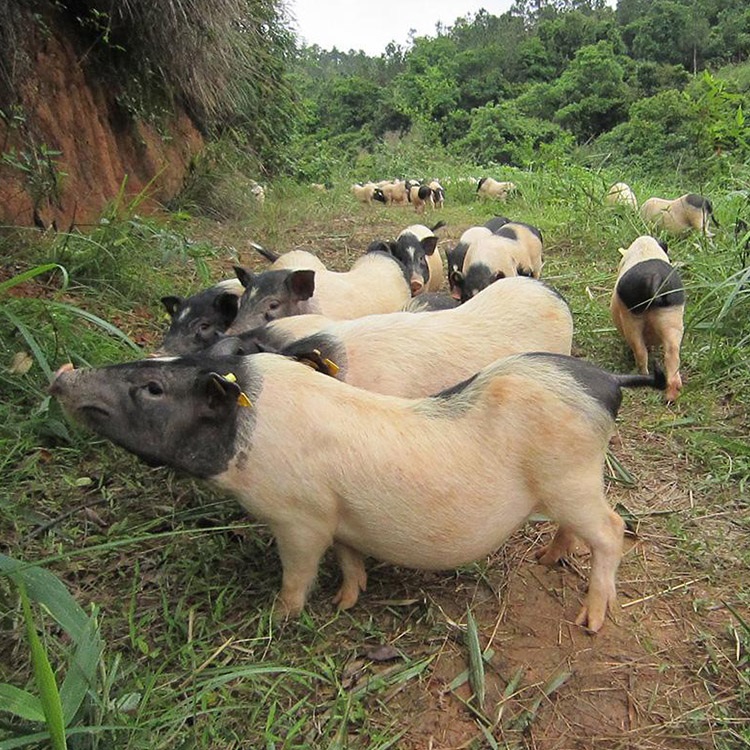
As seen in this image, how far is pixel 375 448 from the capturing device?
7.39 ft

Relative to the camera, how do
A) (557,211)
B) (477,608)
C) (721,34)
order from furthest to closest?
(721,34)
(557,211)
(477,608)

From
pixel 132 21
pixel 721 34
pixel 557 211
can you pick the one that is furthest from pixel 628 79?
pixel 132 21

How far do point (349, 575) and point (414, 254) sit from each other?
3781 mm

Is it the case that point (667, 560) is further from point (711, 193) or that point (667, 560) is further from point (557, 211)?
point (557, 211)

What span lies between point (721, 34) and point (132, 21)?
140 ft

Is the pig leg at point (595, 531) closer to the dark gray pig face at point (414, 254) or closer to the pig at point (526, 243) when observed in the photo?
the dark gray pig face at point (414, 254)

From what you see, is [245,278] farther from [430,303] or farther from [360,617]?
[360,617]

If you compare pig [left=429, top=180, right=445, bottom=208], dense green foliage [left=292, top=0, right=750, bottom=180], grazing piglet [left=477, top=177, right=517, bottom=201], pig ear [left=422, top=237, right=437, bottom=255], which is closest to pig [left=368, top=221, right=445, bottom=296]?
pig ear [left=422, top=237, right=437, bottom=255]

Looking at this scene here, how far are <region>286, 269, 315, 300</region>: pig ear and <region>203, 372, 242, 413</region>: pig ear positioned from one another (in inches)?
71.1

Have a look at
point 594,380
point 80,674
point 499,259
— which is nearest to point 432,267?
point 499,259

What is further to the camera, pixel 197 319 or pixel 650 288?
pixel 650 288

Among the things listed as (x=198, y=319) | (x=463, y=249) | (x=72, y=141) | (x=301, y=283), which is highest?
(x=72, y=141)

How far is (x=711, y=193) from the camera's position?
8.20 metres

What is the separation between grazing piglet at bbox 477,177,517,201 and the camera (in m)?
12.9
